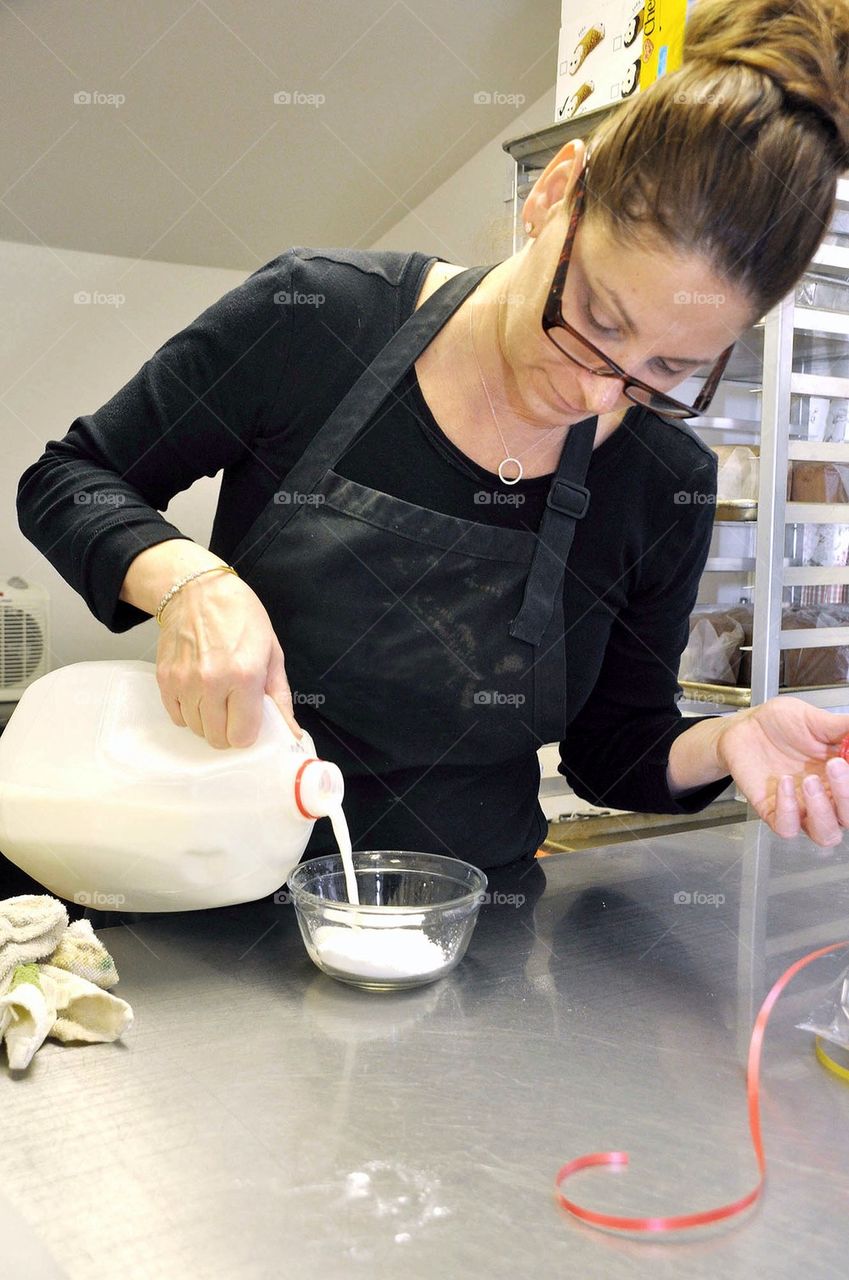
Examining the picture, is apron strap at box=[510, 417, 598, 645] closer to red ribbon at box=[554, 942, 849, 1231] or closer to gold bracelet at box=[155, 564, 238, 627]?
gold bracelet at box=[155, 564, 238, 627]

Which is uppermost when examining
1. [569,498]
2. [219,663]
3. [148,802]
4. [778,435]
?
[778,435]

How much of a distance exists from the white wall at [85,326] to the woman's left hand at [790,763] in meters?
2.36

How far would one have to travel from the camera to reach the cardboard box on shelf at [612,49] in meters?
2.36

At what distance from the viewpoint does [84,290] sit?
140 inches

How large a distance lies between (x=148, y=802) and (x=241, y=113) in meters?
2.74

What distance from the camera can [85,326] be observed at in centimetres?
A: 359

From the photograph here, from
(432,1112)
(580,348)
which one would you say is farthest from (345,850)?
(580,348)

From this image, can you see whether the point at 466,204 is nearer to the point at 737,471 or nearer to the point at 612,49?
the point at 612,49

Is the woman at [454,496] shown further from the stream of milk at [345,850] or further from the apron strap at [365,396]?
the stream of milk at [345,850]

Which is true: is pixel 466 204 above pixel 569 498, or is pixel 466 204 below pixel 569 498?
above

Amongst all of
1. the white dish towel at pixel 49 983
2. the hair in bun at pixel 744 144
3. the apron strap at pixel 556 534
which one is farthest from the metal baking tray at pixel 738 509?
the white dish towel at pixel 49 983

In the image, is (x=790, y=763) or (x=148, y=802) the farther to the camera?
(x=790, y=763)

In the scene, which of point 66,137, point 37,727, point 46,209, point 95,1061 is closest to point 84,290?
point 46,209

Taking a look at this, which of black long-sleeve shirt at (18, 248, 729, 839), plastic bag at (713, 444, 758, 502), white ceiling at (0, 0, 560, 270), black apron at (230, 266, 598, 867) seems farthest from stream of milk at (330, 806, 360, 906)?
white ceiling at (0, 0, 560, 270)
